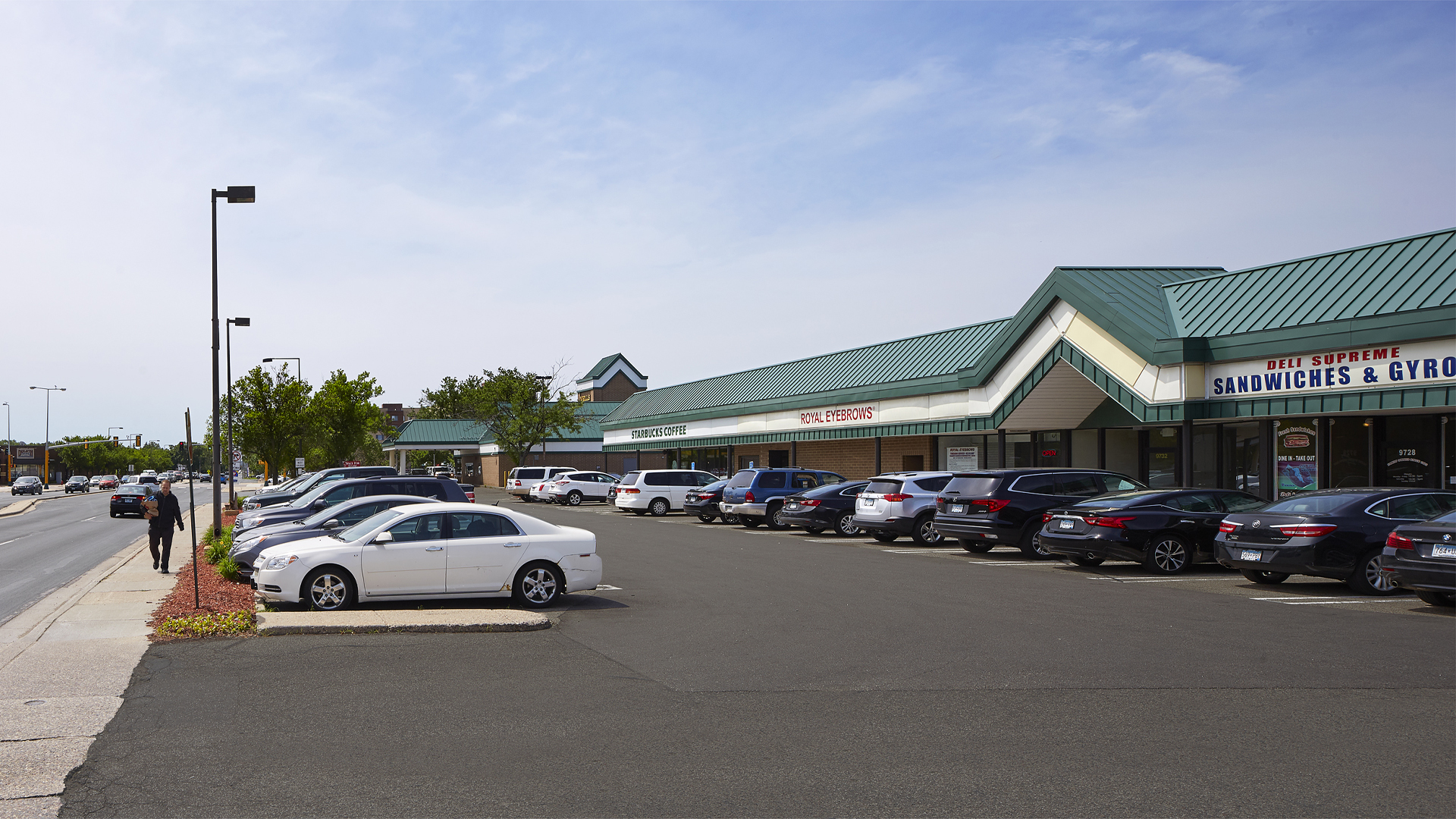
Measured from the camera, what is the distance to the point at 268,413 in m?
42.5

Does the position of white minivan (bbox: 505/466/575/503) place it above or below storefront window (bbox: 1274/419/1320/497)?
below

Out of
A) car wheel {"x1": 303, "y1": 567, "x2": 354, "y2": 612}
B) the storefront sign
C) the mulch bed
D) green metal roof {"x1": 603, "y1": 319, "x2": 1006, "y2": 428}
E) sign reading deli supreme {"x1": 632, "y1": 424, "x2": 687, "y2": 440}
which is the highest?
green metal roof {"x1": 603, "y1": 319, "x2": 1006, "y2": 428}

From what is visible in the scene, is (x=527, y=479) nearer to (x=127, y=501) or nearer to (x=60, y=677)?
(x=127, y=501)

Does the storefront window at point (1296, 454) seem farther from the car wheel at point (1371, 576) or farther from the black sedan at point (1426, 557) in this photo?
the black sedan at point (1426, 557)

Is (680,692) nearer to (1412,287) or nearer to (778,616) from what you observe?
(778,616)

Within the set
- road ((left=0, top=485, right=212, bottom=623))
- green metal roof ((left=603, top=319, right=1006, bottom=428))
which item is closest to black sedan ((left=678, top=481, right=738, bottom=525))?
green metal roof ((left=603, top=319, right=1006, bottom=428))

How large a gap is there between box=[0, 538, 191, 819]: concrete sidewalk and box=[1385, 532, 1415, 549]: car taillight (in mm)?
13423

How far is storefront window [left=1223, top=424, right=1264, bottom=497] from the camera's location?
992 inches

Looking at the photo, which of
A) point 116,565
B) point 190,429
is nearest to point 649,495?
point 116,565

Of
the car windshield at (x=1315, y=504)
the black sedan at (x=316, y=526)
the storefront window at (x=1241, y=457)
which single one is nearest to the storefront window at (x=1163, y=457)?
the storefront window at (x=1241, y=457)

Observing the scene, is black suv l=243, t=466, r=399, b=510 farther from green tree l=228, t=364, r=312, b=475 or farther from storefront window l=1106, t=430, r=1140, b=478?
storefront window l=1106, t=430, r=1140, b=478

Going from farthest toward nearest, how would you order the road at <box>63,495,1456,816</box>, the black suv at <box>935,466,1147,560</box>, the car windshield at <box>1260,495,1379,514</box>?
the black suv at <box>935,466,1147,560</box> < the car windshield at <box>1260,495,1379,514</box> < the road at <box>63,495,1456,816</box>

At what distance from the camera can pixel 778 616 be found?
12.6m

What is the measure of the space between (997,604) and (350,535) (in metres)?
8.17
